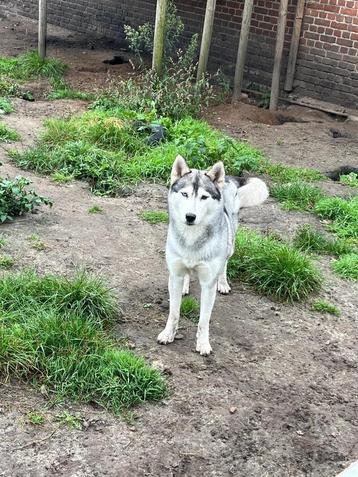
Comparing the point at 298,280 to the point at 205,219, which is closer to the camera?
the point at 205,219

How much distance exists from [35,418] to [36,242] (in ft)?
7.62

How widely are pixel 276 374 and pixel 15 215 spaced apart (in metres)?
3.06

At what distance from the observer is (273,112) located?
37.2 feet

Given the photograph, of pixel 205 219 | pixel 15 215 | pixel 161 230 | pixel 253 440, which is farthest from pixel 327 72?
pixel 253 440

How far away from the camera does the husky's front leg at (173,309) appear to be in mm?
4812

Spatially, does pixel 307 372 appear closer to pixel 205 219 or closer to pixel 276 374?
pixel 276 374

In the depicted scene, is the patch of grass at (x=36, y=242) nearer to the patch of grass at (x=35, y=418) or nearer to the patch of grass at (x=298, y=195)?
the patch of grass at (x=35, y=418)

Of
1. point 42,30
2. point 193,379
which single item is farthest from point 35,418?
point 42,30

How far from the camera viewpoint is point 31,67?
12.0 meters

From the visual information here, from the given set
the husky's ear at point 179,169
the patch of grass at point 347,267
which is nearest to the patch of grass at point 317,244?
the patch of grass at point 347,267

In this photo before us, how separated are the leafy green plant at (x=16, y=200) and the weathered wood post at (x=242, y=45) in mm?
5529

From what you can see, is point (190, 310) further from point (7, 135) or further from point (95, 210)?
point (7, 135)

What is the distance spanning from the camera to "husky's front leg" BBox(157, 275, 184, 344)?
481cm

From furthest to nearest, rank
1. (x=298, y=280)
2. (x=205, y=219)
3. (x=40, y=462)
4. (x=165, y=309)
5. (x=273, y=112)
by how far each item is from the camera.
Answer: (x=273, y=112)
(x=298, y=280)
(x=165, y=309)
(x=205, y=219)
(x=40, y=462)
